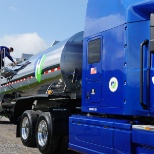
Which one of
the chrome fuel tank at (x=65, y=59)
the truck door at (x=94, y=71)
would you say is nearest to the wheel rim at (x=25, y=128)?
the chrome fuel tank at (x=65, y=59)

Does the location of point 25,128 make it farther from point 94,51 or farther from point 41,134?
point 94,51

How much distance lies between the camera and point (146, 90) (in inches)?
209

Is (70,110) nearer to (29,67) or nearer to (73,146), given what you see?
(73,146)

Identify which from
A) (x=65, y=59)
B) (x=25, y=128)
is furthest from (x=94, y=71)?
(x=25, y=128)

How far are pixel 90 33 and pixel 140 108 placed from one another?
6.69ft

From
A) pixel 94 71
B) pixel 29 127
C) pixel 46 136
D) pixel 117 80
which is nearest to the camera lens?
pixel 117 80

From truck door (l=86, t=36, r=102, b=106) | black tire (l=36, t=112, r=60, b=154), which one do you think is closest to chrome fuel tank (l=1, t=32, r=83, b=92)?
black tire (l=36, t=112, r=60, b=154)

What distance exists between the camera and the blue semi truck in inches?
208

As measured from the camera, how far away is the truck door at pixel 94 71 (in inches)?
249

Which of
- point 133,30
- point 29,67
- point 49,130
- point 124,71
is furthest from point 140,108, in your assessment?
point 29,67

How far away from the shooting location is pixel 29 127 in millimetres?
8719

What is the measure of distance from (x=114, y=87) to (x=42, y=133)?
2.96m

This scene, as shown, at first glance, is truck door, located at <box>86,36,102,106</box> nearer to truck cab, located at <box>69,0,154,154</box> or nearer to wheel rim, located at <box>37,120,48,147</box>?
Answer: truck cab, located at <box>69,0,154,154</box>

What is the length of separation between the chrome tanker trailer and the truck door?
128 centimetres
